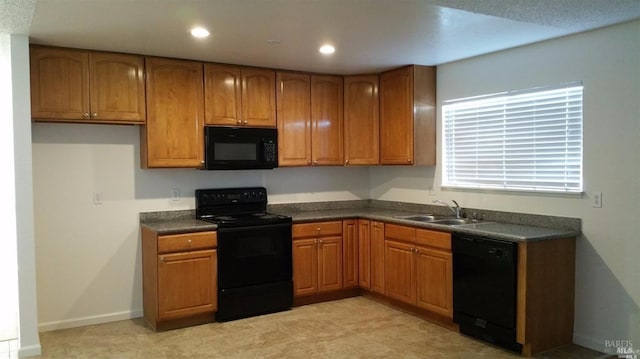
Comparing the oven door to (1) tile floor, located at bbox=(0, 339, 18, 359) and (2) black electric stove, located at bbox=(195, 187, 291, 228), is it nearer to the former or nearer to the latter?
(2) black electric stove, located at bbox=(195, 187, 291, 228)

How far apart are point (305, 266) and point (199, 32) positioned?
7.90 ft

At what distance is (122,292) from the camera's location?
455cm

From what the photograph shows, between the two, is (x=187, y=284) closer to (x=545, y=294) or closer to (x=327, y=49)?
(x=327, y=49)

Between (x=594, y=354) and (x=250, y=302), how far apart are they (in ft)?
9.00

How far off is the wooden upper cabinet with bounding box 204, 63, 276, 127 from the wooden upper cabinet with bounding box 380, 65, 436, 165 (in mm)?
1212

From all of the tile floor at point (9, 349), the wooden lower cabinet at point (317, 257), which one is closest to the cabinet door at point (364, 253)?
the wooden lower cabinet at point (317, 257)

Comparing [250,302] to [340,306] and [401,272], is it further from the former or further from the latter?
[401,272]

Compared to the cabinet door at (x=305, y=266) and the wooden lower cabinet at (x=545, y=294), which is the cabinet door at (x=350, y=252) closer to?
the cabinet door at (x=305, y=266)

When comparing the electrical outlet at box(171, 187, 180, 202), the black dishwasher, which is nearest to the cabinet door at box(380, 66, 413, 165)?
the black dishwasher

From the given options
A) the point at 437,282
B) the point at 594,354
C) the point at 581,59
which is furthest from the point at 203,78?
the point at 594,354

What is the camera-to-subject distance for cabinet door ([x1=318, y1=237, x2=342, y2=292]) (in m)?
4.98

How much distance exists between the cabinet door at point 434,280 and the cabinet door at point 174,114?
85.7 inches

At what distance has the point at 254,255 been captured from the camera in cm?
Result: 457

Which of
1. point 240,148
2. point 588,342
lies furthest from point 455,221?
point 240,148
